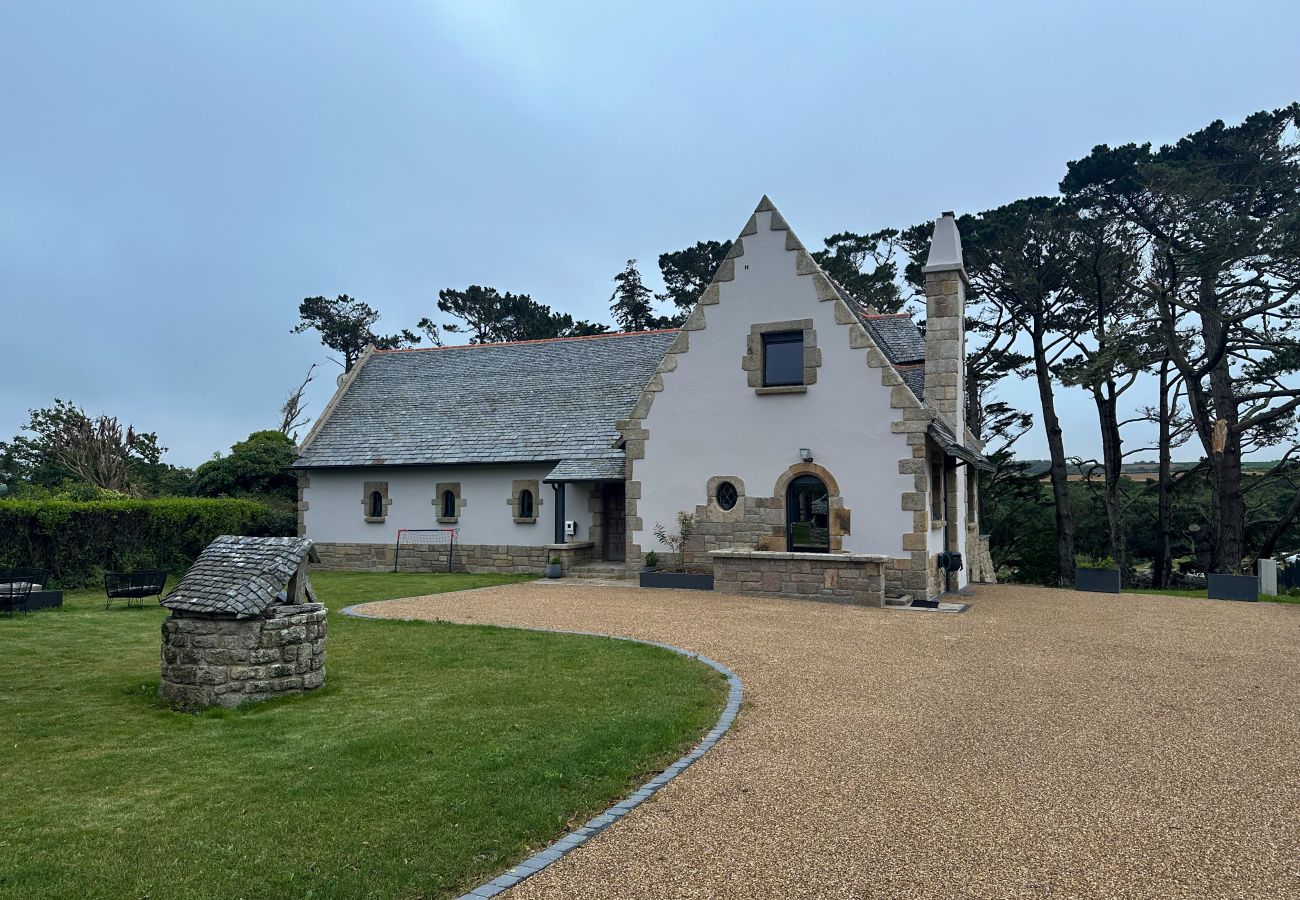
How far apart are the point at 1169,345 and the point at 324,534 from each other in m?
25.6

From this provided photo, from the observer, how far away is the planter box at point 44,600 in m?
13.9

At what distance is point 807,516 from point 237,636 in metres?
12.1

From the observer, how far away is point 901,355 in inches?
771

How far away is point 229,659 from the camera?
7570 mm

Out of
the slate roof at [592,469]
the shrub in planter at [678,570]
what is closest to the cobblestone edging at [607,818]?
the shrub in planter at [678,570]

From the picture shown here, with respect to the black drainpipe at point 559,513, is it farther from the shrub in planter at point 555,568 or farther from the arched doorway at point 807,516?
the arched doorway at point 807,516

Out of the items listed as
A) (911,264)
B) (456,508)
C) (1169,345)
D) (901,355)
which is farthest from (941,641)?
(911,264)

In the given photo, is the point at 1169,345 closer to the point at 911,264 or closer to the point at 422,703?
the point at 911,264

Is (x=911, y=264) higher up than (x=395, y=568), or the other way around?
(x=911, y=264)

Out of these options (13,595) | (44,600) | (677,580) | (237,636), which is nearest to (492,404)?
(677,580)

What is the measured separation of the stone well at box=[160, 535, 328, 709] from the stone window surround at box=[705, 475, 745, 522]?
10597 millimetres

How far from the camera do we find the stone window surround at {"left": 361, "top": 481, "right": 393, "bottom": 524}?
2366cm

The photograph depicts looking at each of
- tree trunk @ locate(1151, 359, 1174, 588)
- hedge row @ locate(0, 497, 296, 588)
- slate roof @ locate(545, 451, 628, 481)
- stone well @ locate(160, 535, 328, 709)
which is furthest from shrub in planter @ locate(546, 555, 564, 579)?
tree trunk @ locate(1151, 359, 1174, 588)

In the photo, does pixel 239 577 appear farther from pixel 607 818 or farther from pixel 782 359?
pixel 782 359
